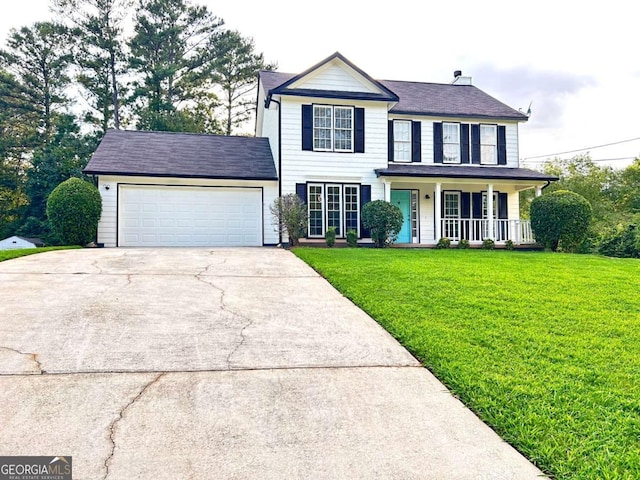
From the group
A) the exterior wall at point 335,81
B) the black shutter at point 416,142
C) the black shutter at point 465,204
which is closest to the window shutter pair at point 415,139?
the black shutter at point 416,142

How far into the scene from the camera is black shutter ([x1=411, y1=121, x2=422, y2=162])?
56.0 feet

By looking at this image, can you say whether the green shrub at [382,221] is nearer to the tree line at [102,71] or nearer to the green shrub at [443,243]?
the green shrub at [443,243]

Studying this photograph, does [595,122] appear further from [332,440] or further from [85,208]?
[332,440]

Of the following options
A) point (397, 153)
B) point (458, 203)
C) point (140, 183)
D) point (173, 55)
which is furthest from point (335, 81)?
point (173, 55)

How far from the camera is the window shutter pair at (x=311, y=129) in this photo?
1534 cm

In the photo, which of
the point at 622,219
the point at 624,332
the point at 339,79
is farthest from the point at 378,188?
the point at 622,219

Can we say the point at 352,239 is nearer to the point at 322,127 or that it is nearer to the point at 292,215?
the point at 292,215

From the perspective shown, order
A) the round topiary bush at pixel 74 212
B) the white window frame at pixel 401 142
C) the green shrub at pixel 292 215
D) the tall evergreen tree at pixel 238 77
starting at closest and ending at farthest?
the round topiary bush at pixel 74 212, the green shrub at pixel 292 215, the white window frame at pixel 401 142, the tall evergreen tree at pixel 238 77

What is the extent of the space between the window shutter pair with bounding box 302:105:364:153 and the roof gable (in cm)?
51

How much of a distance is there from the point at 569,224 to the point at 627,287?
7.54 m

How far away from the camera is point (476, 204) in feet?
58.3

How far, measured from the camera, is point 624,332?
17.3 ft

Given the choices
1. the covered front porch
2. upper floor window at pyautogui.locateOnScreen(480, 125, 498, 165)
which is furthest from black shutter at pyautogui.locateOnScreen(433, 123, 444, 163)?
upper floor window at pyautogui.locateOnScreen(480, 125, 498, 165)

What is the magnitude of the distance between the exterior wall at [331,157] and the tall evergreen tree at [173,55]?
502 inches
